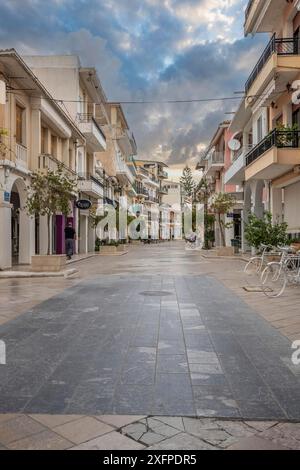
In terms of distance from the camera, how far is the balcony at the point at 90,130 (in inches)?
1236

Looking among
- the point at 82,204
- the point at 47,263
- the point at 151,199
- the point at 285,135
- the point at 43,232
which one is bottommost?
the point at 47,263

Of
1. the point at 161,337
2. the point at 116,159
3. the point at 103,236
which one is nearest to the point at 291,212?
the point at 161,337

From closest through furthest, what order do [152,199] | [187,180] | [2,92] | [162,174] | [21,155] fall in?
[2,92] → [21,155] → [187,180] → [152,199] → [162,174]

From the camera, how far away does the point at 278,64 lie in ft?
58.2

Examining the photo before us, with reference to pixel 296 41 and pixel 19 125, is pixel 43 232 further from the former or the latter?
pixel 296 41

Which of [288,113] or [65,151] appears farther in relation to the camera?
[65,151]

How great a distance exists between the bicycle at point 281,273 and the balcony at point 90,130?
21.6 m

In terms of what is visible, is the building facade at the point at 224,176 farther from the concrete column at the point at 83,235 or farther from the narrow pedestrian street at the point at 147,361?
the narrow pedestrian street at the point at 147,361

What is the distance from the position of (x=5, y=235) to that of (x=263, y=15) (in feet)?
44.1

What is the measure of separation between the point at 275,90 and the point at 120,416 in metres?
17.9

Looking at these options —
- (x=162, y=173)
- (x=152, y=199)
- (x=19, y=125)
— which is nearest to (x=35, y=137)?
(x=19, y=125)

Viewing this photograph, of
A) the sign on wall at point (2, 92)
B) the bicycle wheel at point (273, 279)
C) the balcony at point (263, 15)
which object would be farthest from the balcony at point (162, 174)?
the bicycle wheel at point (273, 279)

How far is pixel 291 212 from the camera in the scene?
20.5 metres
